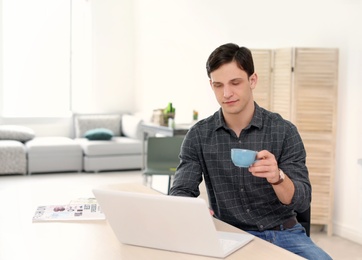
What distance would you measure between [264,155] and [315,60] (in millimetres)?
2789

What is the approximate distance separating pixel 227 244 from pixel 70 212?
71 centimetres

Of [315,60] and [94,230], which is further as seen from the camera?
[315,60]

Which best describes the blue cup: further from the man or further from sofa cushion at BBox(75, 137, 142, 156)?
sofa cushion at BBox(75, 137, 142, 156)

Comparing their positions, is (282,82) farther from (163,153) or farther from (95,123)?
(95,123)

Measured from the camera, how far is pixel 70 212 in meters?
2.17

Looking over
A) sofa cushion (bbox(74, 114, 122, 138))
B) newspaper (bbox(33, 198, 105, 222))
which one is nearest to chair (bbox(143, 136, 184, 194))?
newspaper (bbox(33, 198, 105, 222))

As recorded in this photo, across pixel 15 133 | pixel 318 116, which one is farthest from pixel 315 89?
pixel 15 133

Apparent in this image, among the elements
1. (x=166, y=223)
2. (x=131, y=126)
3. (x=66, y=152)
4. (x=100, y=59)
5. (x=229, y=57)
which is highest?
(x=100, y=59)

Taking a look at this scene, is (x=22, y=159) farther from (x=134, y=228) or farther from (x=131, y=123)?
(x=134, y=228)

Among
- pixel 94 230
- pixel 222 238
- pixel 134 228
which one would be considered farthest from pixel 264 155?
pixel 94 230

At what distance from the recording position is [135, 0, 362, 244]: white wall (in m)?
4.26

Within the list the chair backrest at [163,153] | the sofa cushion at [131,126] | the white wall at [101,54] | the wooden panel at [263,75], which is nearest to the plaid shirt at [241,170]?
the wooden panel at [263,75]

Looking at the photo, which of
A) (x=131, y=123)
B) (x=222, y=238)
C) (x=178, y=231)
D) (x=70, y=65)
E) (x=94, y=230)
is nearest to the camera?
(x=178, y=231)

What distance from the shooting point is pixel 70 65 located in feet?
27.7
